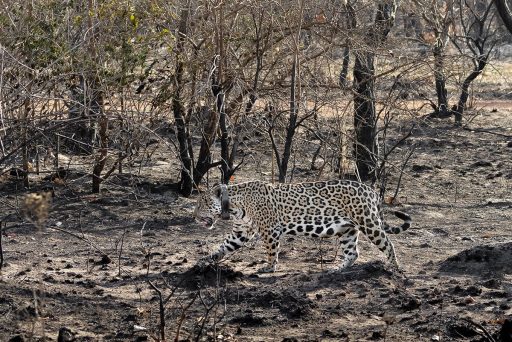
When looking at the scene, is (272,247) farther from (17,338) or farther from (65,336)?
(17,338)

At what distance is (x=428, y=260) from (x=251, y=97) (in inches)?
143

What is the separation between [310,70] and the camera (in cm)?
1366

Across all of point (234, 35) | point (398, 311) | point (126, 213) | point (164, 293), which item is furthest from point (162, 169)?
point (398, 311)

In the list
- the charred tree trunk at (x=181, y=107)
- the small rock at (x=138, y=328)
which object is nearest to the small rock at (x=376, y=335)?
the small rock at (x=138, y=328)

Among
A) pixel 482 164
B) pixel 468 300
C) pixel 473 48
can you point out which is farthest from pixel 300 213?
pixel 473 48

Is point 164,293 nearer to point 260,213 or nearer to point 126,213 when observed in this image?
point 260,213

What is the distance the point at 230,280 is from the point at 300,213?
131 centimetres

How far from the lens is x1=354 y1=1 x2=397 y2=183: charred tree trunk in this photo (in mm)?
13836

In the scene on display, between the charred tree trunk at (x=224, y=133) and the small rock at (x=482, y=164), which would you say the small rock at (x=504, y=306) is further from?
the small rock at (x=482, y=164)

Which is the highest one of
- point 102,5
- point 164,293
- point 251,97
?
point 102,5

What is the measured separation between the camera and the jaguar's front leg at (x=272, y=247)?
1101cm

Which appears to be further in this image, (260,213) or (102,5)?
(102,5)

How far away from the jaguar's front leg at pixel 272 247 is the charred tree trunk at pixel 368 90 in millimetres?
2478

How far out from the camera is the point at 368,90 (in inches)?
559
